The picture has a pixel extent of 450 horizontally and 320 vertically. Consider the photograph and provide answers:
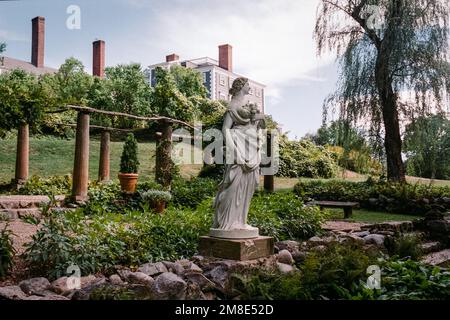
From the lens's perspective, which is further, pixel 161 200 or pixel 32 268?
pixel 161 200

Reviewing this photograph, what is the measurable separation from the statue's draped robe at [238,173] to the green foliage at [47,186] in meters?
8.30

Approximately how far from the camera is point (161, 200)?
30.8 feet

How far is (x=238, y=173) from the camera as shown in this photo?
185 inches

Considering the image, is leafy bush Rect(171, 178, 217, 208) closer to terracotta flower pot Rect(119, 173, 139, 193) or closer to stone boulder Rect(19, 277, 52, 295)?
terracotta flower pot Rect(119, 173, 139, 193)

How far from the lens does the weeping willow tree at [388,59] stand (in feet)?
40.5

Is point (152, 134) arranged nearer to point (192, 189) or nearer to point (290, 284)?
point (192, 189)

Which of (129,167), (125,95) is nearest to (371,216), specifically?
(129,167)

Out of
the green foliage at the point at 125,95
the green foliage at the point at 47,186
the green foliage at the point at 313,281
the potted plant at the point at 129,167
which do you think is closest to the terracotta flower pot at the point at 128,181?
the potted plant at the point at 129,167

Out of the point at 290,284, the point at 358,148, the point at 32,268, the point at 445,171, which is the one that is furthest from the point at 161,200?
the point at 445,171

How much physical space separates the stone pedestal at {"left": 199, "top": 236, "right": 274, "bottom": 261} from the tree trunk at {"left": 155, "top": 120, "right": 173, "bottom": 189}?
6.42 m

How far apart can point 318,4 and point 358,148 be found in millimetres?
4872

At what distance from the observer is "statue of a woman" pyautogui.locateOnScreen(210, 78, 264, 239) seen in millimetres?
4676

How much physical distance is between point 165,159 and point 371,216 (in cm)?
556

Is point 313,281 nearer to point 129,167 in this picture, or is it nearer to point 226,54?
point 129,167
